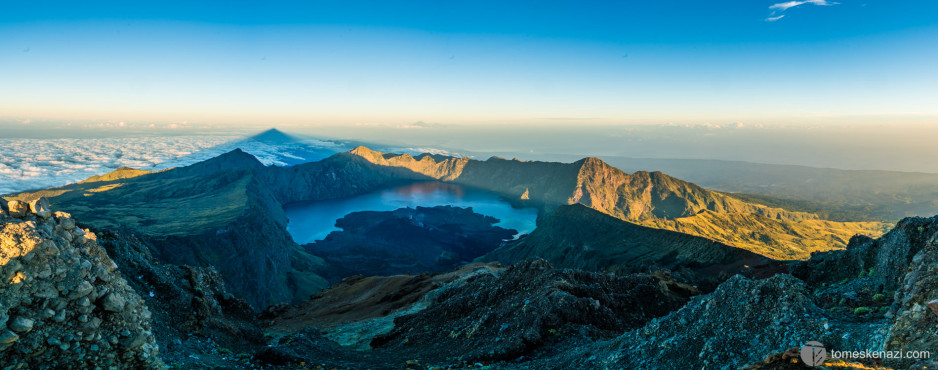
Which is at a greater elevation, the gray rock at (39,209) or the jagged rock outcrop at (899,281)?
the gray rock at (39,209)

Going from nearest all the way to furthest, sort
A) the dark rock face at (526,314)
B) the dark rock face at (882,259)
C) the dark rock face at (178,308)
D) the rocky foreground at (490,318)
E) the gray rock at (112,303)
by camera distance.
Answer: the rocky foreground at (490,318) → the gray rock at (112,303) → the dark rock face at (882,259) → the dark rock face at (178,308) → the dark rock face at (526,314)

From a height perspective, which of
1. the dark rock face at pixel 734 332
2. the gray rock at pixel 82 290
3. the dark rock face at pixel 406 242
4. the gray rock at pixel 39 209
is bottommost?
the dark rock face at pixel 406 242

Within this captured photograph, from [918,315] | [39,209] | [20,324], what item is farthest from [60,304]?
[918,315]

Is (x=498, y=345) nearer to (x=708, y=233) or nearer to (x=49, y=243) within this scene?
(x=49, y=243)

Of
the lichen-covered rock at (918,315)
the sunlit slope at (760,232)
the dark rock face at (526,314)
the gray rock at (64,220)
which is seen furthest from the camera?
the sunlit slope at (760,232)

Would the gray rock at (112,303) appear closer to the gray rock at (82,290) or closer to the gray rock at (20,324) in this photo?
the gray rock at (82,290)

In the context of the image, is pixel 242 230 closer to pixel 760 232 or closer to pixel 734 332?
pixel 734 332

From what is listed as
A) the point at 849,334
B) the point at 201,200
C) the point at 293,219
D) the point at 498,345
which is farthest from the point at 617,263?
the point at 293,219

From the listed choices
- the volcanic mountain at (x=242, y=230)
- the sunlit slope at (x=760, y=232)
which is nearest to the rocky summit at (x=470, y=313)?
the volcanic mountain at (x=242, y=230)
